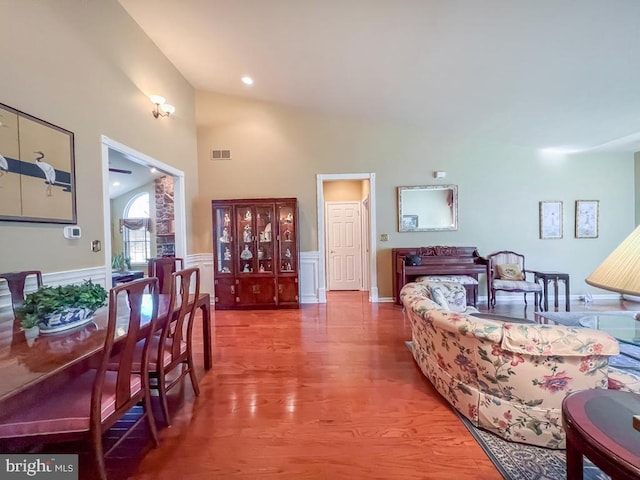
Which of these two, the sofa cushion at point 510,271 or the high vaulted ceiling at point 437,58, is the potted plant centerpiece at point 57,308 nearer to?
the high vaulted ceiling at point 437,58

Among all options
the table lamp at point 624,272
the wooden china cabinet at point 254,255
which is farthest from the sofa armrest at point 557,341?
the wooden china cabinet at point 254,255

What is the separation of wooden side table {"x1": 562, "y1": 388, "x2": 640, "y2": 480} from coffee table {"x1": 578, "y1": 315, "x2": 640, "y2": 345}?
1863 millimetres

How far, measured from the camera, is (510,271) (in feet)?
15.5

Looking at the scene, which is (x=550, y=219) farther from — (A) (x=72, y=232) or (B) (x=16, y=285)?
(B) (x=16, y=285)

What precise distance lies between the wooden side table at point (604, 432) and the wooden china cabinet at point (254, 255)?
4.05 m

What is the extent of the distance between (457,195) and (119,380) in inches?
204

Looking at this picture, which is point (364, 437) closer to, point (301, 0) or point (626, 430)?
point (626, 430)

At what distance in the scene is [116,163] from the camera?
590 cm

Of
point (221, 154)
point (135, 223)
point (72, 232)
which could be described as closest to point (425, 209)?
point (221, 154)

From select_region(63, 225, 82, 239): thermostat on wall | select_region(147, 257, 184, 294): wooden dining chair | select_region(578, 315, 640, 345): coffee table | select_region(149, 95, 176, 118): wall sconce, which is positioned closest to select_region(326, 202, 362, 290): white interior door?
select_region(149, 95, 176, 118): wall sconce

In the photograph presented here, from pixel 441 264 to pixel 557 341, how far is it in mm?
3375

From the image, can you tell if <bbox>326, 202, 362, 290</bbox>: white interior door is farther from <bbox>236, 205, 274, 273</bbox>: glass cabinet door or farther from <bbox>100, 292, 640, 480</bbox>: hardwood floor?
<bbox>100, 292, 640, 480</bbox>: hardwood floor

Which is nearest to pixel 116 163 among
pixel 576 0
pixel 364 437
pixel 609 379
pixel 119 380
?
pixel 119 380

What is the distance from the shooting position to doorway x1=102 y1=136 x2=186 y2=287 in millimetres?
3010
